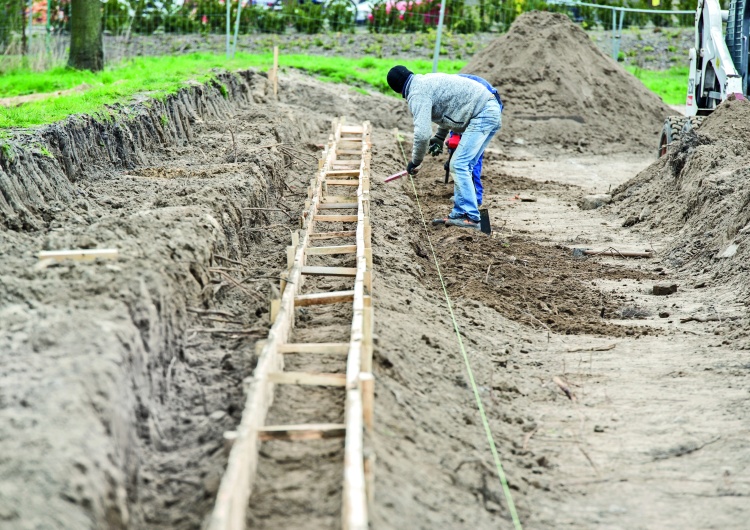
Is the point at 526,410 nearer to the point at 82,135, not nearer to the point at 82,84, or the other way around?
the point at 82,135

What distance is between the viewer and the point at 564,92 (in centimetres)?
1669

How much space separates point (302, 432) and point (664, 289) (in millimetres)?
4391

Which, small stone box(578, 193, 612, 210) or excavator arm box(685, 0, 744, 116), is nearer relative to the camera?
Result: small stone box(578, 193, 612, 210)

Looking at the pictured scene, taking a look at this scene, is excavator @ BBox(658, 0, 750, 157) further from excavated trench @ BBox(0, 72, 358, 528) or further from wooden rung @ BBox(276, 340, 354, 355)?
wooden rung @ BBox(276, 340, 354, 355)

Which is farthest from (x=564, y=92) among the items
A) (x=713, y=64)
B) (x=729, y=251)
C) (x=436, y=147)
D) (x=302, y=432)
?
(x=302, y=432)

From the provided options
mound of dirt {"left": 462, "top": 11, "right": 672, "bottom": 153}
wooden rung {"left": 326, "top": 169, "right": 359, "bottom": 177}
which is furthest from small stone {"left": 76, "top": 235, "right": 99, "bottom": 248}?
mound of dirt {"left": 462, "top": 11, "right": 672, "bottom": 153}

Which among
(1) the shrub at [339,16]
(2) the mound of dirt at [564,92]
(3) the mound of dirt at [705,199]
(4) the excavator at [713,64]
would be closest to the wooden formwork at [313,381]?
(3) the mound of dirt at [705,199]

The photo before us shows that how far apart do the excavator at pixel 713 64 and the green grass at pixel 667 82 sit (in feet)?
23.3

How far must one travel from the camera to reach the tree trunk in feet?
48.6

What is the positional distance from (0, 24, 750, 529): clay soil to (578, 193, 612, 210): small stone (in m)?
2.53

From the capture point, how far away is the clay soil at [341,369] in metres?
3.36

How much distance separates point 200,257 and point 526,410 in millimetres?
2246

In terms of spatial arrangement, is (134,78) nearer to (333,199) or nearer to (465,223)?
(333,199)

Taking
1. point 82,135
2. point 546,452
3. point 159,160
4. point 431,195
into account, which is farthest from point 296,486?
point 431,195
